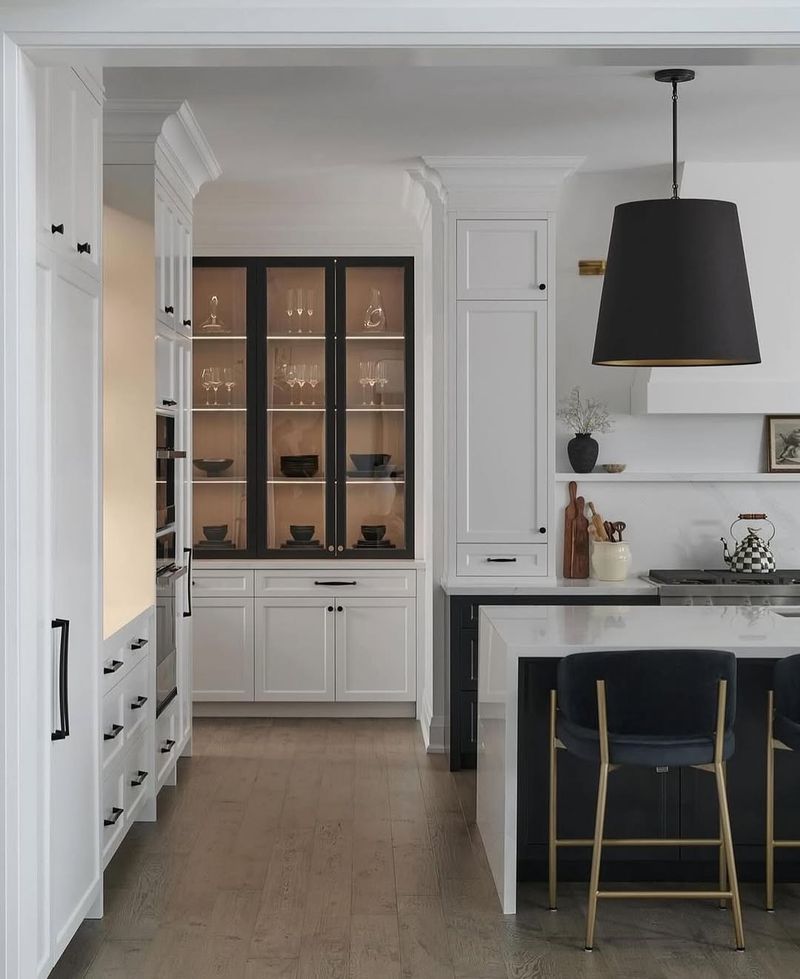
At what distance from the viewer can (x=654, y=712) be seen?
3.37 m

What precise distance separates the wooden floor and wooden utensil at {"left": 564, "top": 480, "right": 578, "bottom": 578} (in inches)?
50.7

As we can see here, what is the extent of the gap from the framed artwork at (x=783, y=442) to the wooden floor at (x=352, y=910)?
2304 mm

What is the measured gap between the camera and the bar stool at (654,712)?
131 inches

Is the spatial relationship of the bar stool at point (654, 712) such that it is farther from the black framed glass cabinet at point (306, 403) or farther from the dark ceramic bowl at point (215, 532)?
the dark ceramic bowl at point (215, 532)

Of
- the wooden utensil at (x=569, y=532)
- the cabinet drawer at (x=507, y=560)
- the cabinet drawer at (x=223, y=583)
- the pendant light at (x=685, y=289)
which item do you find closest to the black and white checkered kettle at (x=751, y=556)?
the wooden utensil at (x=569, y=532)

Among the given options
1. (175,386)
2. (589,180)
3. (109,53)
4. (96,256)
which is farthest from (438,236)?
(109,53)

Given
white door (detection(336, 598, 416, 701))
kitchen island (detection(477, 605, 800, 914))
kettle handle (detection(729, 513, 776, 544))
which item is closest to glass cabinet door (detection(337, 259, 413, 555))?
white door (detection(336, 598, 416, 701))

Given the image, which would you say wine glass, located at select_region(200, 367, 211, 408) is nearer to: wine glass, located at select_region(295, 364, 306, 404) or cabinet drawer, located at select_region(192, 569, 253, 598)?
wine glass, located at select_region(295, 364, 306, 404)

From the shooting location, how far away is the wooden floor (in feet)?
10.7

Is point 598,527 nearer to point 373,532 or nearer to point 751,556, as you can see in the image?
point 751,556

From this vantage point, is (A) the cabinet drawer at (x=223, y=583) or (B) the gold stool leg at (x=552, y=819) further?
(A) the cabinet drawer at (x=223, y=583)

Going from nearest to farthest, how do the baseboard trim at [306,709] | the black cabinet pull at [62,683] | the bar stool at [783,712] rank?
1. the black cabinet pull at [62,683]
2. the bar stool at [783,712]
3. the baseboard trim at [306,709]

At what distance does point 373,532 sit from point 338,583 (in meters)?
0.38

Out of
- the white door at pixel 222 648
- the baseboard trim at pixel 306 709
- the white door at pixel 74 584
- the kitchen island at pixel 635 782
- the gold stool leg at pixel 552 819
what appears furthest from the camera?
the baseboard trim at pixel 306 709
